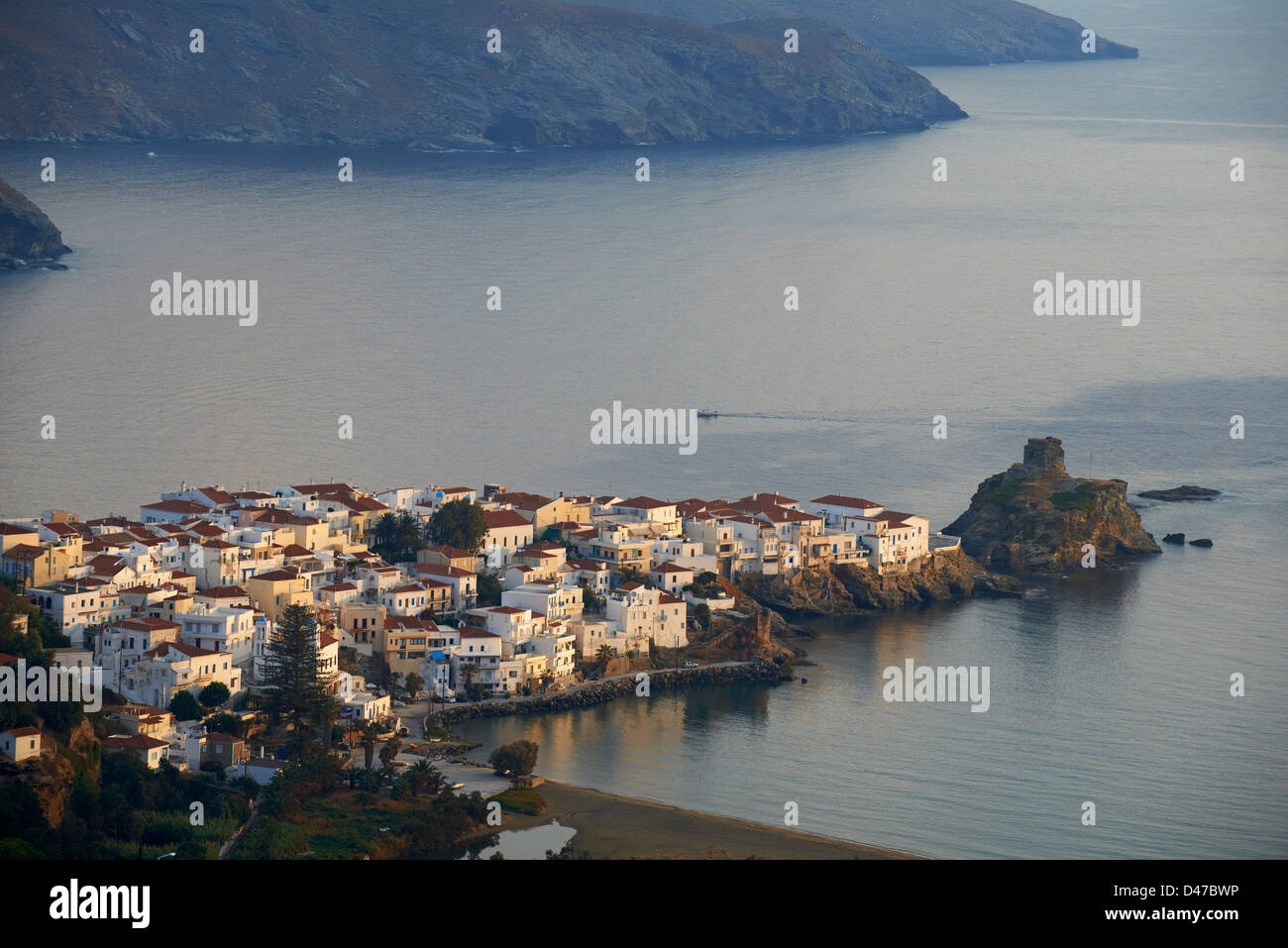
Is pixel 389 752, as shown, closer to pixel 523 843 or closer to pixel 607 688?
pixel 523 843

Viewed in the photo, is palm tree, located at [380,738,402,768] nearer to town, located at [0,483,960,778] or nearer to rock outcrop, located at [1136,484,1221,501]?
town, located at [0,483,960,778]

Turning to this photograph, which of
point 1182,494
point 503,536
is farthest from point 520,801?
point 1182,494

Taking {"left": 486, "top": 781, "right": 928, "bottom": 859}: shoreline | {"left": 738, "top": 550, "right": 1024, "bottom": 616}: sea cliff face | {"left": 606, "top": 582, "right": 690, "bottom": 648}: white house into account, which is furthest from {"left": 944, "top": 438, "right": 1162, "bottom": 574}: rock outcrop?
{"left": 486, "top": 781, "right": 928, "bottom": 859}: shoreline
